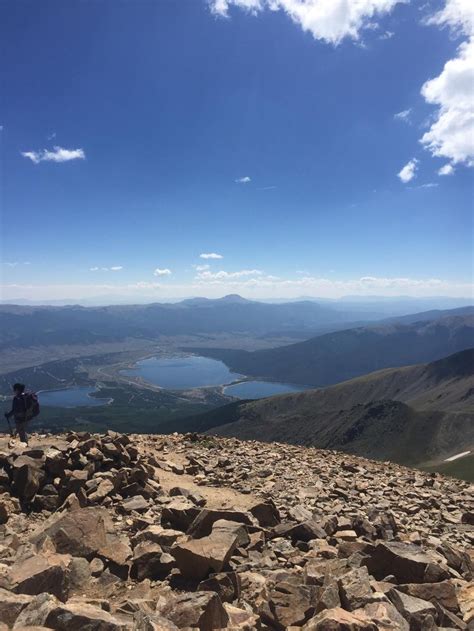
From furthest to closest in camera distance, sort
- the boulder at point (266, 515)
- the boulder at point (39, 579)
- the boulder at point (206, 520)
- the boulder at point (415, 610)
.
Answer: the boulder at point (266, 515) < the boulder at point (206, 520) < the boulder at point (39, 579) < the boulder at point (415, 610)

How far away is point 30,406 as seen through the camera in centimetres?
2195

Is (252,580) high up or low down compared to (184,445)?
up

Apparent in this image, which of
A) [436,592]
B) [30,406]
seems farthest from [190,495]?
[30,406]

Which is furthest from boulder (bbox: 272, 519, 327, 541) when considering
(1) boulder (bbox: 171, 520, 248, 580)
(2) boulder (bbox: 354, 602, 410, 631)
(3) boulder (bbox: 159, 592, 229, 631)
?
(3) boulder (bbox: 159, 592, 229, 631)

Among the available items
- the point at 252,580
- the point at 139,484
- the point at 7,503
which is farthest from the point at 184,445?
the point at 252,580

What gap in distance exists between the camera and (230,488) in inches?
722

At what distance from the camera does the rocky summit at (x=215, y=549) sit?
7.66m

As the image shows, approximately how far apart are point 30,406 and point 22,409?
0.39 metres

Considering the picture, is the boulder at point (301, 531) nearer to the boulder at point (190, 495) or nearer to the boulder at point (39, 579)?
the boulder at point (190, 495)

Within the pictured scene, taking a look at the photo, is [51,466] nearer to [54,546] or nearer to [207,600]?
[54,546]

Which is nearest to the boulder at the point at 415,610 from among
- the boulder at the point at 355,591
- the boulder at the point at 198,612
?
the boulder at the point at 355,591

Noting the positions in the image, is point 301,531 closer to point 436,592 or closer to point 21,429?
point 436,592

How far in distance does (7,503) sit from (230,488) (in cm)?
839

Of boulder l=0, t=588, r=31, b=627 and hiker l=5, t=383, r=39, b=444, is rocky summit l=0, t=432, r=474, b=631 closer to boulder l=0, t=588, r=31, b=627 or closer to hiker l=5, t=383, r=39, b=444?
boulder l=0, t=588, r=31, b=627
